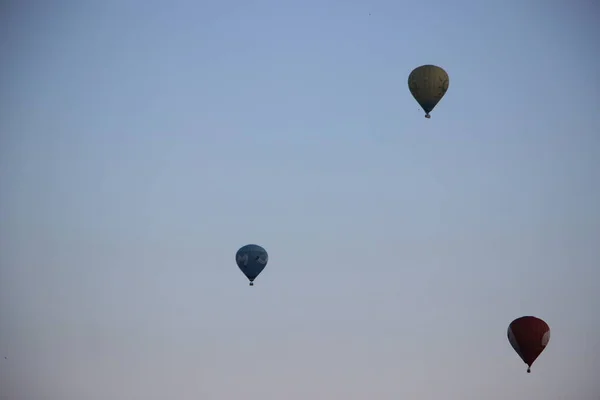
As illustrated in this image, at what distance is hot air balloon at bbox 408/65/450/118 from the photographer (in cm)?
6400

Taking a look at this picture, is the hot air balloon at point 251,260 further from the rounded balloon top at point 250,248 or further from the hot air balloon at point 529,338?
the hot air balloon at point 529,338

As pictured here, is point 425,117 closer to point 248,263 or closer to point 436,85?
point 436,85

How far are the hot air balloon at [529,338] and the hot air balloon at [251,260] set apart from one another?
13.1 meters

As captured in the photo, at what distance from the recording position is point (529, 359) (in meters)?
61.3

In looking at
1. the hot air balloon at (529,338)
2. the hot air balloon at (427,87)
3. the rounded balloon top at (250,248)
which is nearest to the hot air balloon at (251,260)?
the rounded balloon top at (250,248)

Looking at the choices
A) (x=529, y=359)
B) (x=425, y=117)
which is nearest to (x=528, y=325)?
(x=529, y=359)

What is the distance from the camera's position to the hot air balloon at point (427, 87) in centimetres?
6400

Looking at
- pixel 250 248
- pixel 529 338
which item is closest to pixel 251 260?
pixel 250 248

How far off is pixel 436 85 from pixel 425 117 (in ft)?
6.28

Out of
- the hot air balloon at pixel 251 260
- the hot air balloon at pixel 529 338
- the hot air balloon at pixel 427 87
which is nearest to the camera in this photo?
the hot air balloon at pixel 529 338

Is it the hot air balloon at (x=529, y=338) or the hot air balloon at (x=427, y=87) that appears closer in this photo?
the hot air balloon at (x=529, y=338)

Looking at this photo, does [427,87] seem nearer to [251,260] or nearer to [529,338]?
[251,260]

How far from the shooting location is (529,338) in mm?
61344

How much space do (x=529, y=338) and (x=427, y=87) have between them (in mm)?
12831
